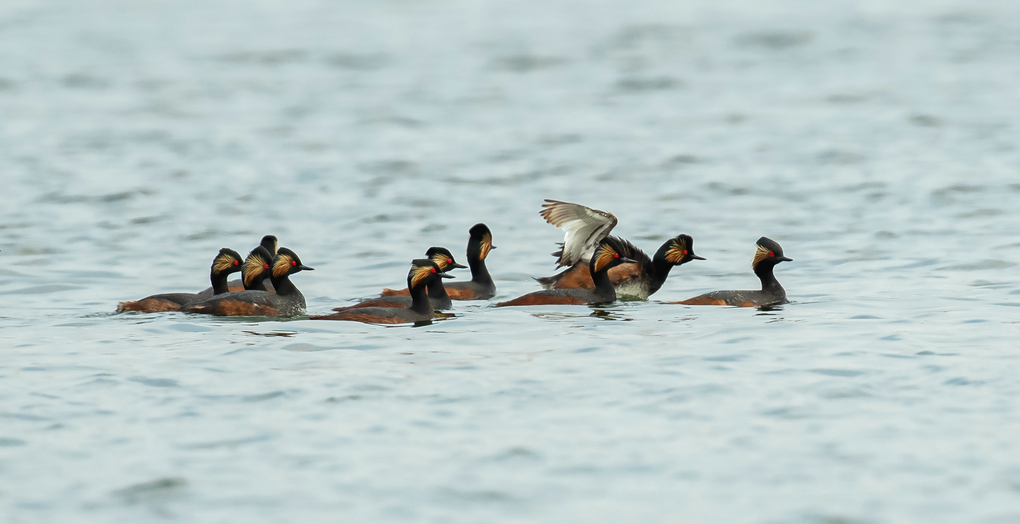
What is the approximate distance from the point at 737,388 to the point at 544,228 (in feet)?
38.3

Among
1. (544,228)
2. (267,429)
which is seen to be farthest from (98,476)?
(544,228)

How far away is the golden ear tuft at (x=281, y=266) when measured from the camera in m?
14.4

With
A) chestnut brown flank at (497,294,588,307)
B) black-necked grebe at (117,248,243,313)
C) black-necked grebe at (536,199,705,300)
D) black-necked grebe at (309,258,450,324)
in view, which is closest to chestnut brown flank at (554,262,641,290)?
black-necked grebe at (536,199,705,300)

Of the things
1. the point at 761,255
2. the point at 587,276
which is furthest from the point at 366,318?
the point at 761,255

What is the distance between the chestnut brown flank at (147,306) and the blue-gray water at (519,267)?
0.94 feet

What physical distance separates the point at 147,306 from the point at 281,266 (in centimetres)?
148

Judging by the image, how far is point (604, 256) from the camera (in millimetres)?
15477

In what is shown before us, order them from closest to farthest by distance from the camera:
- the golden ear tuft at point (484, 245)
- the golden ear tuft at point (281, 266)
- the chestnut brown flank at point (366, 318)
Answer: the chestnut brown flank at point (366, 318)
the golden ear tuft at point (281, 266)
the golden ear tuft at point (484, 245)

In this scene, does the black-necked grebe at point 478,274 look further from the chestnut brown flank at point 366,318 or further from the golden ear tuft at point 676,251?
the chestnut brown flank at point 366,318

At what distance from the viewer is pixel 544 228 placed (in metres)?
21.8

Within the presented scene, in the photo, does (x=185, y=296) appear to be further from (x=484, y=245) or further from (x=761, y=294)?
(x=761, y=294)

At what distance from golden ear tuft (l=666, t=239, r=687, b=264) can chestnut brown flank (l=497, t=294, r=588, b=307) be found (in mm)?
1633

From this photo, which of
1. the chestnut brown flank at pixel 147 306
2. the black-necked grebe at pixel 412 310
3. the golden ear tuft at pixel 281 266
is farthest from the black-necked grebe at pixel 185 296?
the black-necked grebe at pixel 412 310

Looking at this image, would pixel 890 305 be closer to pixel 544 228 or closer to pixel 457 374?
pixel 457 374
